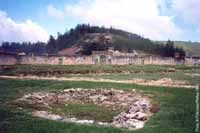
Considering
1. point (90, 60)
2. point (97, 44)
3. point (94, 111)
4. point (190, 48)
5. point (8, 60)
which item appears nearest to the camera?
point (94, 111)

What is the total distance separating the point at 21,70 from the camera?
144 feet

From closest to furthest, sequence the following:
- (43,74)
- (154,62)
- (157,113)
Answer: (157,113) < (43,74) < (154,62)

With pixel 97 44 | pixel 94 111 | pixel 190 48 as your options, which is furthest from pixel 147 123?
pixel 190 48

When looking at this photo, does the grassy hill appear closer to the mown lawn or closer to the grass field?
the grass field

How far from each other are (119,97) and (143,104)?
14.8ft

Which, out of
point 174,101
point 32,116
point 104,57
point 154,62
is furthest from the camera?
point 154,62

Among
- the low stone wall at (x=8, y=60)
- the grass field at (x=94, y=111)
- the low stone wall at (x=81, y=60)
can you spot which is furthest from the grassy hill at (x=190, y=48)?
the grass field at (x=94, y=111)

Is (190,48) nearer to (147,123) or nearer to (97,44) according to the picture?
(97,44)

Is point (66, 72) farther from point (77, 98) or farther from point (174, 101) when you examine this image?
point (174, 101)

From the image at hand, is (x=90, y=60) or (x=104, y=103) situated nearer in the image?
(x=104, y=103)

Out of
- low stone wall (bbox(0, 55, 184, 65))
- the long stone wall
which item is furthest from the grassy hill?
low stone wall (bbox(0, 55, 184, 65))

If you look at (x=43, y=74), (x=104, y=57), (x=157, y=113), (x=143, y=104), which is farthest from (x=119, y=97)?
(x=104, y=57)

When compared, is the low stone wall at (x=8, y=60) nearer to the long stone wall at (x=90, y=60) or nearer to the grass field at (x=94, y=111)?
the long stone wall at (x=90, y=60)

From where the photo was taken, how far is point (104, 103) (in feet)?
75.5
